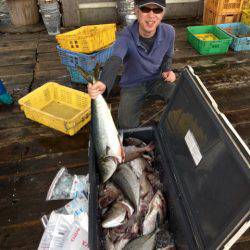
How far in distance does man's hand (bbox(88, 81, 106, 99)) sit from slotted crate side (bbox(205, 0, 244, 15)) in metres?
5.66

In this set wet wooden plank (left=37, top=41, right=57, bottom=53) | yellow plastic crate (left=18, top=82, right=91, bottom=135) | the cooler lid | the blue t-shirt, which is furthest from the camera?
wet wooden plank (left=37, top=41, right=57, bottom=53)

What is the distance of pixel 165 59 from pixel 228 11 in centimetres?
450

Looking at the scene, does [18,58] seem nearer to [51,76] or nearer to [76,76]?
[51,76]

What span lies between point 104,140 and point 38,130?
1.96 meters

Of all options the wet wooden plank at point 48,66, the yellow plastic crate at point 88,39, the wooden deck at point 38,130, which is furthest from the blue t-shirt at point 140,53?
the wet wooden plank at point 48,66

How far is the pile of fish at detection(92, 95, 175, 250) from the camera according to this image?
7.07 ft

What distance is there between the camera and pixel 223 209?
163 centimetres

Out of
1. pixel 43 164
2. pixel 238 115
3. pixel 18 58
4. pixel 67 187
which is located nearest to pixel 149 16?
pixel 67 187

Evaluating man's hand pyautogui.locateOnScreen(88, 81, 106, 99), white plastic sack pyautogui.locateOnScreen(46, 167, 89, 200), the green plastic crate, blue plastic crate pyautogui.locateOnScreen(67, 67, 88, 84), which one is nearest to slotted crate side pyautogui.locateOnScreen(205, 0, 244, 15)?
the green plastic crate

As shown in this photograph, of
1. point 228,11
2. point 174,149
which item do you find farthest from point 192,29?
point 174,149

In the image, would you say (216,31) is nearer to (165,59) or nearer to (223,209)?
(165,59)

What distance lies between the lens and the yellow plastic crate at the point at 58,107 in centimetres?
395

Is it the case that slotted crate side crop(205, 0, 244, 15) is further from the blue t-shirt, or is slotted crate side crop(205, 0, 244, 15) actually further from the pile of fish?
the pile of fish

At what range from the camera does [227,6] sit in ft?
22.7
